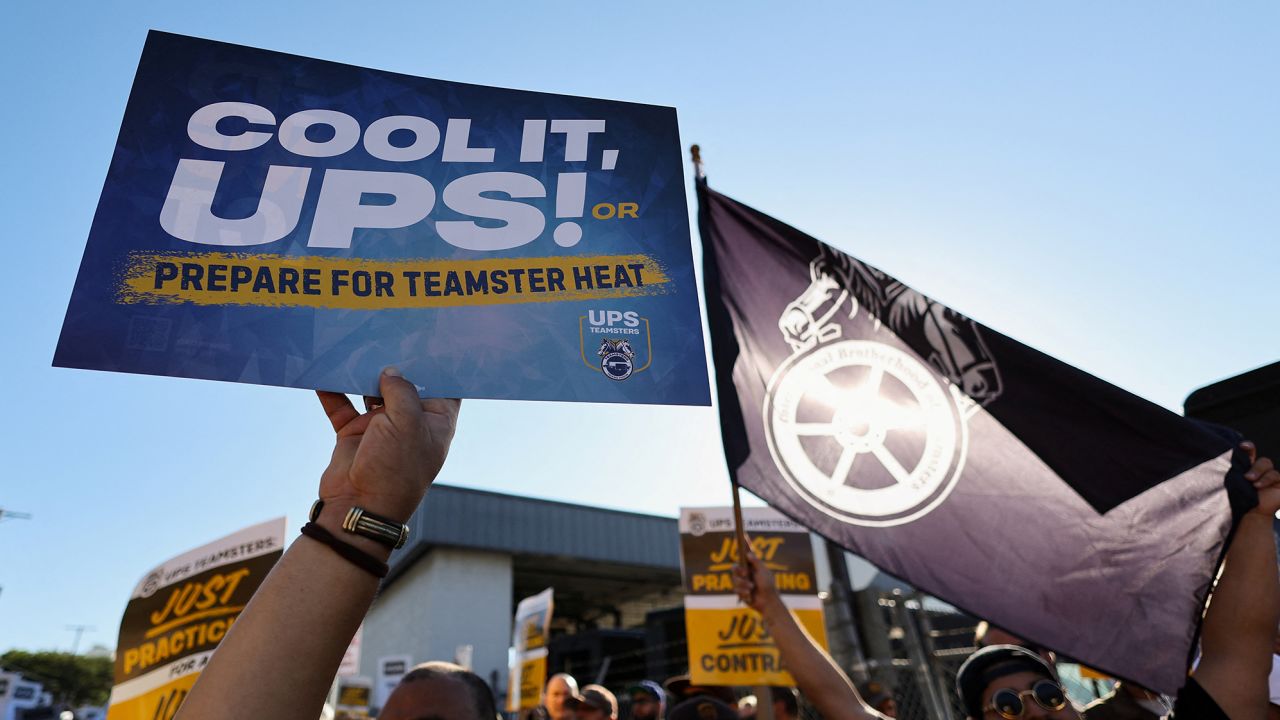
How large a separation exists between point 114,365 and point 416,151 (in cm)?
90

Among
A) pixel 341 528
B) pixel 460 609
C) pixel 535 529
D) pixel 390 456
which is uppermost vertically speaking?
pixel 535 529

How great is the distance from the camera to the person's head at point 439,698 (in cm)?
222

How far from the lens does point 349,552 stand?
46.1 inches

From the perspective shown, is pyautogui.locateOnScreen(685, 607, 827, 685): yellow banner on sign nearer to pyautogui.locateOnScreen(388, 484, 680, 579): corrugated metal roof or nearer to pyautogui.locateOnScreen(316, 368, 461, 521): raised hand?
pyautogui.locateOnScreen(316, 368, 461, 521): raised hand

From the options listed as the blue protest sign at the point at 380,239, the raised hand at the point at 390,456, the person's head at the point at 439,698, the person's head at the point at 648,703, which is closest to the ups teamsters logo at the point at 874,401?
the blue protest sign at the point at 380,239

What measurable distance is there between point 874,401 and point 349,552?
2.50 meters

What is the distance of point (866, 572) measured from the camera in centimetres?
791

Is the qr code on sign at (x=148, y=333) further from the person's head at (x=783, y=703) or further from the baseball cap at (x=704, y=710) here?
the person's head at (x=783, y=703)

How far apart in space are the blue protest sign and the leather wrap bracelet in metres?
0.57

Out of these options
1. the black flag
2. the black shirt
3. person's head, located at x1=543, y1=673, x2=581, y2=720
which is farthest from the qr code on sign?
person's head, located at x1=543, y1=673, x2=581, y2=720

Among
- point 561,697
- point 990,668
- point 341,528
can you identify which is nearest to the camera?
point 341,528

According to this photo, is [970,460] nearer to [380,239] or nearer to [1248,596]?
[1248,596]

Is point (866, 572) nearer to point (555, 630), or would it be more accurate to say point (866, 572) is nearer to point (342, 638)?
point (342, 638)

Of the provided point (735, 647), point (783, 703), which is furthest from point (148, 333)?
point (783, 703)
